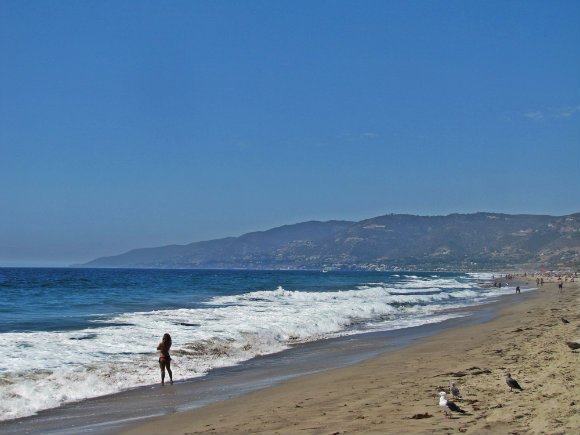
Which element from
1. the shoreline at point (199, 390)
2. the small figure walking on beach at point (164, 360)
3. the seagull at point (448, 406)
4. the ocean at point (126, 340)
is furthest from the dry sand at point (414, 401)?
the ocean at point (126, 340)

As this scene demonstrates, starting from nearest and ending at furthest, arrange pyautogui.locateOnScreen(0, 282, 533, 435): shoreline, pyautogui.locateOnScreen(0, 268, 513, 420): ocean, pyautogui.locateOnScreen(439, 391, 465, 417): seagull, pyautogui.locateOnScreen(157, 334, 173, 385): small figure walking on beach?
1. pyautogui.locateOnScreen(439, 391, 465, 417): seagull
2. pyautogui.locateOnScreen(0, 282, 533, 435): shoreline
3. pyautogui.locateOnScreen(0, 268, 513, 420): ocean
4. pyautogui.locateOnScreen(157, 334, 173, 385): small figure walking on beach

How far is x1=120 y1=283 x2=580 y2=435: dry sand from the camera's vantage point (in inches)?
294

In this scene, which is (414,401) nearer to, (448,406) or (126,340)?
(448,406)

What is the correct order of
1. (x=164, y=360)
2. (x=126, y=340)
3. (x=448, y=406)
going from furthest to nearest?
(x=126, y=340) → (x=164, y=360) → (x=448, y=406)

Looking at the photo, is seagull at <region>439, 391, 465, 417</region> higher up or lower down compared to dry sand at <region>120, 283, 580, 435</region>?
higher up

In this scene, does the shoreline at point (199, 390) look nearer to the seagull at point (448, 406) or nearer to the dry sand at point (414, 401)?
the dry sand at point (414, 401)

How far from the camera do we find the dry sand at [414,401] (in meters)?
7.47

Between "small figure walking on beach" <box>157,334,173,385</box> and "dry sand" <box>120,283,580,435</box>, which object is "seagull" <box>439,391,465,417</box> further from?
"small figure walking on beach" <box>157,334,173,385</box>

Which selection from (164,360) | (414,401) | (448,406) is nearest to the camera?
(448,406)

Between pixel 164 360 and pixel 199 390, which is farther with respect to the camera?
pixel 164 360

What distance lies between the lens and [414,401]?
30.0 ft

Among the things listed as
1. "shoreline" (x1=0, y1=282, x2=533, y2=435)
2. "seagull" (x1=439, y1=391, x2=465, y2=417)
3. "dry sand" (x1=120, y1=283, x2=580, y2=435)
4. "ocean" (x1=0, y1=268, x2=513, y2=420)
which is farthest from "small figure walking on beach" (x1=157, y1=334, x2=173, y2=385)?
"seagull" (x1=439, y1=391, x2=465, y2=417)

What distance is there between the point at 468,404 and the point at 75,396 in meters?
7.92

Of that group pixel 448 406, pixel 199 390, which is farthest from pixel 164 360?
pixel 448 406
